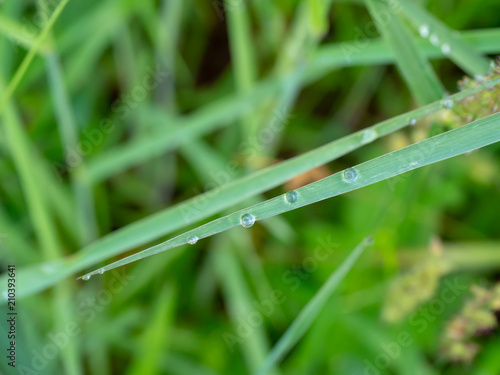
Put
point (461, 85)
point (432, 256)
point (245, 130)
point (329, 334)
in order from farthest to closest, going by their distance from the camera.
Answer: point (245, 130), point (329, 334), point (432, 256), point (461, 85)

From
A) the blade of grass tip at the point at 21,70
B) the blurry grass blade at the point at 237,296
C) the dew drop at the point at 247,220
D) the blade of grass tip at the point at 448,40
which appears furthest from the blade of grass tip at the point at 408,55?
the blurry grass blade at the point at 237,296

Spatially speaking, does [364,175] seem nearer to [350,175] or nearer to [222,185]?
[350,175]

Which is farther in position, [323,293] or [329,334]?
[329,334]

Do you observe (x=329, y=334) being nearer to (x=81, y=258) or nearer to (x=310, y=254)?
(x=310, y=254)

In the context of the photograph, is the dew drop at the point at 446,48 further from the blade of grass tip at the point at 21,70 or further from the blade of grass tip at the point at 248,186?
the blade of grass tip at the point at 21,70

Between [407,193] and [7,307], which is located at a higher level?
[7,307]

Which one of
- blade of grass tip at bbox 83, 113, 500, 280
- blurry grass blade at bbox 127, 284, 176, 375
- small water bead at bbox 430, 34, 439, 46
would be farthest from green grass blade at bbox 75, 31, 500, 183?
blade of grass tip at bbox 83, 113, 500, 280

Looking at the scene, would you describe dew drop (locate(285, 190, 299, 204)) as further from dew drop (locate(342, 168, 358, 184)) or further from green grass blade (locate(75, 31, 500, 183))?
green grass blade (locate(75, 31, 500, 183))

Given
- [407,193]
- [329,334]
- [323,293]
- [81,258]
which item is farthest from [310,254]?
[81,258]
